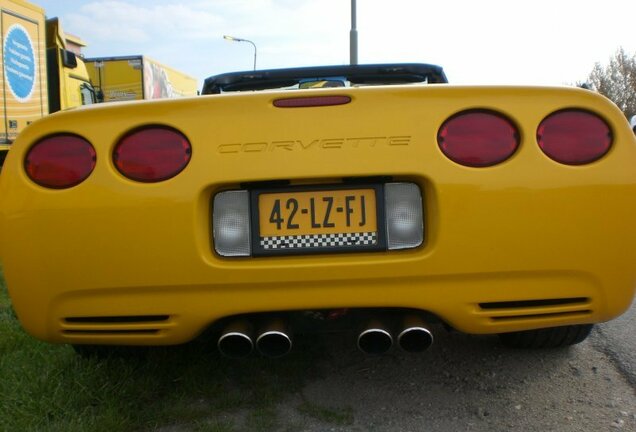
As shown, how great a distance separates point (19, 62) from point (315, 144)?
760 cm

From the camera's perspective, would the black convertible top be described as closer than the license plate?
No

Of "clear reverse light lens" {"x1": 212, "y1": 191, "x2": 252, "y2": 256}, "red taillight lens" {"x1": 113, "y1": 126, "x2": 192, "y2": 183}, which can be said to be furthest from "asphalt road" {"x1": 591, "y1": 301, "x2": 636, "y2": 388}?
"red taillight lens" {"x1": 113, "y1": 126, "x2": 192, "y2": 183}

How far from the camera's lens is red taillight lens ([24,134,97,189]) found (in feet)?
5.90

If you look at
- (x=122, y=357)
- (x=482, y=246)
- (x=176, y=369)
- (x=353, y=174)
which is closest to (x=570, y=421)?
(x=482, y=246)

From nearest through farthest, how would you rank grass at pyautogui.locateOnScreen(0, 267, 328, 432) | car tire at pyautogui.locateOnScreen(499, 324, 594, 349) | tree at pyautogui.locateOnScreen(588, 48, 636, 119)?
grass at pyautogui.locateOnScreen(0, 267, 328, 432) → car tire at pyautogui.locateOnScreen(499, 324, 594, 349) → tree at pyautogui.locateOnScreen(588, 48, 636, 119)

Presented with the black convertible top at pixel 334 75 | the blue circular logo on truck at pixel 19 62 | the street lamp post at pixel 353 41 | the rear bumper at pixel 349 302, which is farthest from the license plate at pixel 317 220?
the street lamp post at pixel 353 41

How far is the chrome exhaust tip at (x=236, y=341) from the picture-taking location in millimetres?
1820

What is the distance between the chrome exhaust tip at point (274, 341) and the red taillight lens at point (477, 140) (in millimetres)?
761

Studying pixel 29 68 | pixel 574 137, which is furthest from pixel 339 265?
pixel 29 68

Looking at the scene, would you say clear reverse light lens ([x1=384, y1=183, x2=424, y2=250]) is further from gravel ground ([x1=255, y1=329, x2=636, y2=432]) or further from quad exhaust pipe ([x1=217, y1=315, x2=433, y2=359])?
gravel ground ([x1=255, y1=329, x2=636, y2=432])

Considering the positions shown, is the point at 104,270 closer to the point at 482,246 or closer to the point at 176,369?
the point at 176,369

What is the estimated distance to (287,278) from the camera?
5.76 ft

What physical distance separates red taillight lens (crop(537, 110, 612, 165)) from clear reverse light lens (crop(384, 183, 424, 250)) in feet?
1.40

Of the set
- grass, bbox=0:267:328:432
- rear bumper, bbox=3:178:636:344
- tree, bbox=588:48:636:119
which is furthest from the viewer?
tree, bbox=588:48:636:119
